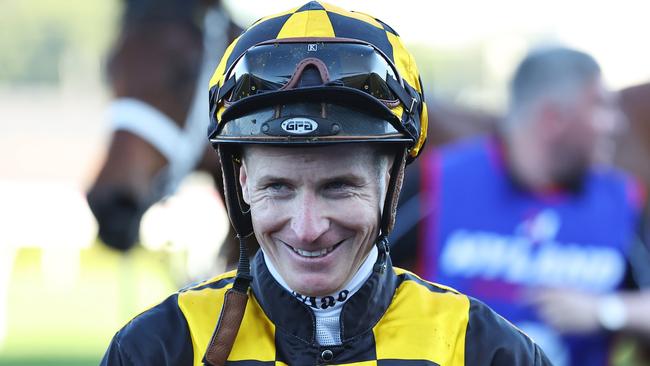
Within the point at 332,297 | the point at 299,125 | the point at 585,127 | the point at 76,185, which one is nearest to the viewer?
the point at 299,125

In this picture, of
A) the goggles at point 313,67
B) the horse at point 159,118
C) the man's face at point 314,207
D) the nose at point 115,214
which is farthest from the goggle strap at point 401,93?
the nose at point 115,214

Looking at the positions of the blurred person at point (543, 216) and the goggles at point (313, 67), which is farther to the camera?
the blurred person at point (543, 216)

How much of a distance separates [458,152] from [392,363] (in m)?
3.29

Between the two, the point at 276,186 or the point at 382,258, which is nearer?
the point at 276,186

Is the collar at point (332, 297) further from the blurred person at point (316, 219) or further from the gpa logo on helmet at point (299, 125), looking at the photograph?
the gpa logo on helmet at point (299, 125)

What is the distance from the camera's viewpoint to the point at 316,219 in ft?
7.19

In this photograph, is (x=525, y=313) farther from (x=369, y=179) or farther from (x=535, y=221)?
(x=369, y=179)

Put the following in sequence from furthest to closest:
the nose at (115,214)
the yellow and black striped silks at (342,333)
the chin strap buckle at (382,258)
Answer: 1. the nose at (115,214)
2. the chin strap buckle at (382,258)
3. the yellow and black striped silks at (342,333)

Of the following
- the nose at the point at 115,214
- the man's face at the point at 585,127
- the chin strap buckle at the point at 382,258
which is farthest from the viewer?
the nose at the point at 115,214

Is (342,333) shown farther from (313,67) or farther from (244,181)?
(313,67)

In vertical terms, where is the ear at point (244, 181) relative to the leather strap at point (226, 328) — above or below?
above

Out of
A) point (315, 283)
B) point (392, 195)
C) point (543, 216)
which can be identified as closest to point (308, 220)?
point (315, 283)

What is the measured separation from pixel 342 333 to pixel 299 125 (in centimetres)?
47

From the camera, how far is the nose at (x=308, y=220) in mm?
2184
